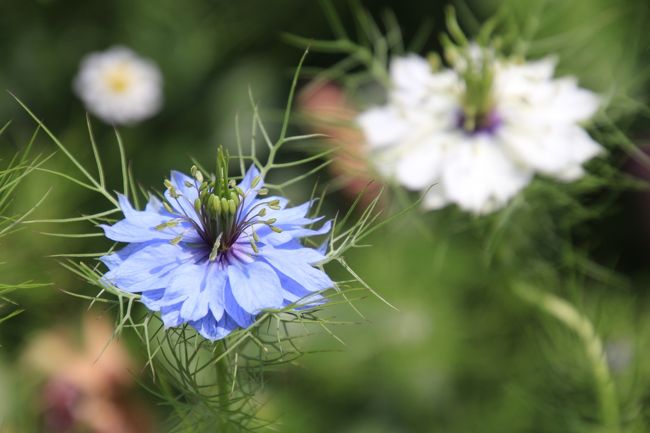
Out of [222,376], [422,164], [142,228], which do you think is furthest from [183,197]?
[422,164]

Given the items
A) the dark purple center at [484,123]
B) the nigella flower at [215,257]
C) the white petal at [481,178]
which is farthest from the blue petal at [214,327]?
the dark purple center at [484,123]

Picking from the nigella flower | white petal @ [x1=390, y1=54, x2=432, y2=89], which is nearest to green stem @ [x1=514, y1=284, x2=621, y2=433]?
white petal @ [x1=390, y1=54, x2=432, y2=89]

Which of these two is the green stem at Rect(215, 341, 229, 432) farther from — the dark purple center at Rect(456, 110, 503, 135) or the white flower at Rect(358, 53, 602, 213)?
the dark purple center at Rect(456, 110, 503, 135)

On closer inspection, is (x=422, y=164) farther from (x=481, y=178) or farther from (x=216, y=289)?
(x=216, y=289)

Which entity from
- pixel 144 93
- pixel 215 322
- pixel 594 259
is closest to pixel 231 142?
pixel 144 93

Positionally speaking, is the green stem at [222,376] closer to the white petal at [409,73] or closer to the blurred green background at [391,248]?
the blurred green background at [391,248]

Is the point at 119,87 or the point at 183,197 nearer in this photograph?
the point at 183,197

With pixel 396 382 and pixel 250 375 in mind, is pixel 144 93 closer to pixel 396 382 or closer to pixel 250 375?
pixel 396 382
